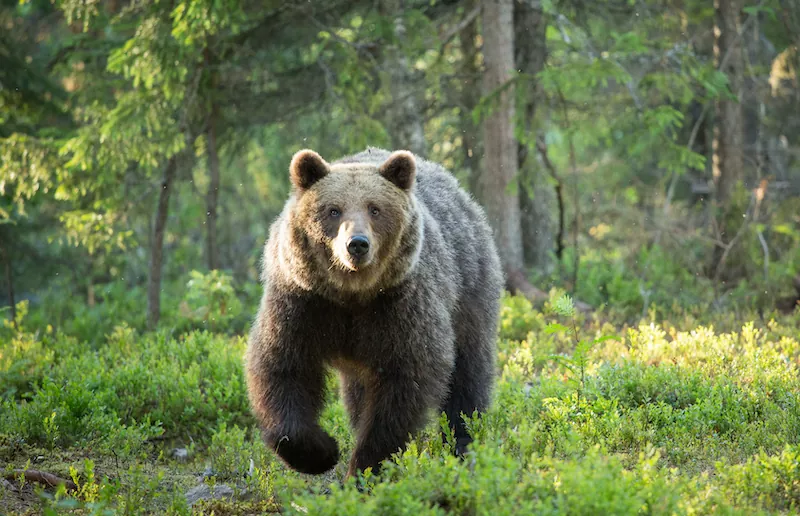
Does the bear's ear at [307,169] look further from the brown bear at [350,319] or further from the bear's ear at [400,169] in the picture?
the bear's ear at [400,169]

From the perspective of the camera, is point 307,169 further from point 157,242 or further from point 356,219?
point 157,242

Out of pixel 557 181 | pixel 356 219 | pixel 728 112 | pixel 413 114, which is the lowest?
pixel 356 219

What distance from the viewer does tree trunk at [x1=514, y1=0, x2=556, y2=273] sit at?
11516 millimetres

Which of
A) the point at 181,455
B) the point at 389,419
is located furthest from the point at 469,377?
the point at 181,455

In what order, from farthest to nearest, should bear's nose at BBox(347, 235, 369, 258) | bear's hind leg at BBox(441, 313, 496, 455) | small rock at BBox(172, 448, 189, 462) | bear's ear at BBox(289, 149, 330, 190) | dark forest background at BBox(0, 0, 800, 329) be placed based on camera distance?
dark forest background at BBox(0, 0, 800, 329)
small rock at BBox(172, 448, 189, 462)
bear's hind leg at BBox(441, 313, 496, 455)
bear's ear at BBox(289, 149, 330, 190)
bear's nose at BBox(347, 235, 369, 258)

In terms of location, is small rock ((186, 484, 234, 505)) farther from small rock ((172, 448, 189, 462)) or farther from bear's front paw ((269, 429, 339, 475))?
small rock ((172, 448, 189, 462))

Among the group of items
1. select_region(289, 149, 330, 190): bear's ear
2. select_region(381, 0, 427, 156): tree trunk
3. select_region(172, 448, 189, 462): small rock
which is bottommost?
select_region(172, 448, 189, 462): small rock

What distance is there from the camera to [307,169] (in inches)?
225

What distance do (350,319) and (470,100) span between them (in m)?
8.94

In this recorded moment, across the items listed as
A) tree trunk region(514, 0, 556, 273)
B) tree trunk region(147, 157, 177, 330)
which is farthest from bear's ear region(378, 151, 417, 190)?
tree trunk region(147, 157, 177, 330)

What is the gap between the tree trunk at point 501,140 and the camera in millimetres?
11461

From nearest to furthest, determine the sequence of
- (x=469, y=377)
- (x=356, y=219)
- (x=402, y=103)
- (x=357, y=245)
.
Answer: (x=357, y=245), (x=356, y=219), (x=469, y=377), (x=402, y=103)

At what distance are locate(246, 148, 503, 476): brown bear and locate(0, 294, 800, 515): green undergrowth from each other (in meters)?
0.34

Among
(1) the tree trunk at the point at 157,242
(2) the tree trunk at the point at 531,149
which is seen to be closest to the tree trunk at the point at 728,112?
(2) the tree trunk at the point at 531,149
